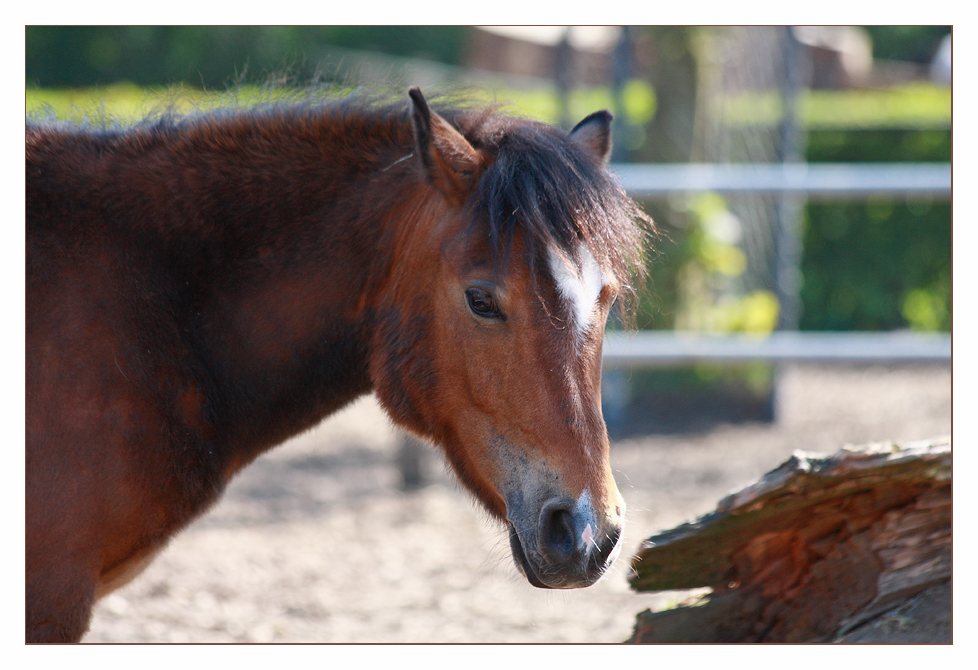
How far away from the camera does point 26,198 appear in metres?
2.03

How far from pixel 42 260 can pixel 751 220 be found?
6.29m

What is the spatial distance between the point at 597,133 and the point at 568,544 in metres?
1.29

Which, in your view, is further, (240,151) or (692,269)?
(692,269)

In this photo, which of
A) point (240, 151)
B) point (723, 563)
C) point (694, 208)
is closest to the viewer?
point (240, 151)

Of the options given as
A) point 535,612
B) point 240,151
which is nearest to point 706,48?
point 535,612

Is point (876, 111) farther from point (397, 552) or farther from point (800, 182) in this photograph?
point (397, 552)

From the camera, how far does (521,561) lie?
1894 mm

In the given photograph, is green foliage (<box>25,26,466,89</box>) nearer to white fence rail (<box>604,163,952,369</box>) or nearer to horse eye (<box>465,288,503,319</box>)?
white fence rail (<box>604,163,952,369</box>)

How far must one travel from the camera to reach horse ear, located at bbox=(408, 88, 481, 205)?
1968 mm

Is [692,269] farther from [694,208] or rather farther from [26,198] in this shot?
Result: [26,198]

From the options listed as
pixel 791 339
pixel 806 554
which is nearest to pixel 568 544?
pixel 806 554

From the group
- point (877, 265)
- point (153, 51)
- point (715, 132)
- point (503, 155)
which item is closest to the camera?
point (503, 155)

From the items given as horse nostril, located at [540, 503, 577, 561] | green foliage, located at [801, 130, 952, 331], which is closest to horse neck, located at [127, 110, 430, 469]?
horse nostril, located at [540, 503, 577, 561]

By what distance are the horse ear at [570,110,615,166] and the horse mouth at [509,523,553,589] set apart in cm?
118
